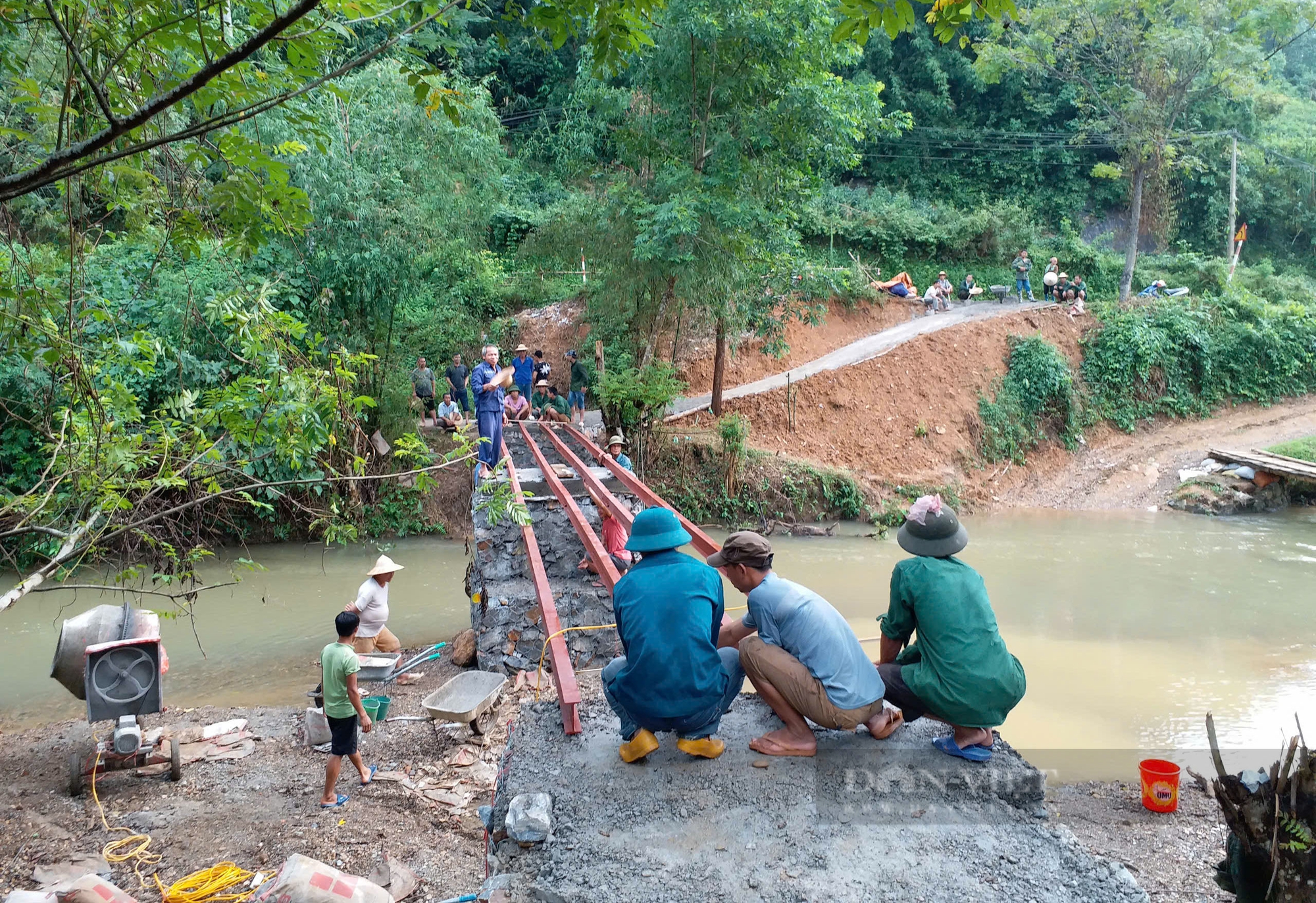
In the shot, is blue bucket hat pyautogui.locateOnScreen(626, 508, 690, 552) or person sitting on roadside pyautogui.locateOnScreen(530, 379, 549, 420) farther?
person sitting on roadside pyautogui.locateOnScreen(530, 379, 549, 420)

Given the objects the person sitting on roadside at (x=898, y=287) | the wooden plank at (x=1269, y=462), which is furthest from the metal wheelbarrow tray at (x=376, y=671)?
the person sitting on roadside at (x=898, y=287)

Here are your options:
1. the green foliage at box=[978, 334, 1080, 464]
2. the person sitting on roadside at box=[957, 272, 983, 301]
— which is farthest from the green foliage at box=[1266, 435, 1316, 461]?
the person sitting on roadside at box=[957, 272, 983, 301]

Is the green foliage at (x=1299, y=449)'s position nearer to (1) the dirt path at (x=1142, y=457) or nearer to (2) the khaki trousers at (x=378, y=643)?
(1) the dirt path at (x=1142, y=457)

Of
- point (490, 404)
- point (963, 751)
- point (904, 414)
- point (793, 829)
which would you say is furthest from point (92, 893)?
point (904, 414)

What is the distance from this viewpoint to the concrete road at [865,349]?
19.4 metres

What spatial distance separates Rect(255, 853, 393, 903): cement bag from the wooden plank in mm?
18941

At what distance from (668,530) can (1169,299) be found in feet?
79.9

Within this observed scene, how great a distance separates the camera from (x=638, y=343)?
17.7 m

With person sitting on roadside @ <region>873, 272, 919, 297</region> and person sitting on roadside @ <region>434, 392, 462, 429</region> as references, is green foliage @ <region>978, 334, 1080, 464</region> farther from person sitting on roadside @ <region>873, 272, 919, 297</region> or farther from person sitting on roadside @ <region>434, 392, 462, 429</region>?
person sitting on roadside @ <region>434, 392, 462, 429</region>

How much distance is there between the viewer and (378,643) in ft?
28.2

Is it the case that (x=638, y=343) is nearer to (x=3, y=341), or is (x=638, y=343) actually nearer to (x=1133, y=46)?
(x=3, y=341)

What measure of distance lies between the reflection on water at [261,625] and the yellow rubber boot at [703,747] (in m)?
6.28

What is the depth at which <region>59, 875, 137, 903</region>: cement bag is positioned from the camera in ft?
13.0

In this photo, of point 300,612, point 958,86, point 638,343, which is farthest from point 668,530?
point 958,86
